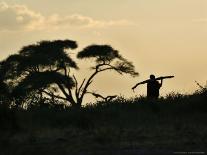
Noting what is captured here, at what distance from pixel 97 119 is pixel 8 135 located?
5.46 meters

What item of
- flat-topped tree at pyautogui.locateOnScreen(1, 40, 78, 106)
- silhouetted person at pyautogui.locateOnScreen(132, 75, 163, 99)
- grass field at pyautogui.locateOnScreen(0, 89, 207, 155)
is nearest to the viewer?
grass field at pyautogui.locateOnScreen(0, 89, 207, 155)

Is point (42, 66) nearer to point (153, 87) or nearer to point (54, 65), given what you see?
point (54, 65)

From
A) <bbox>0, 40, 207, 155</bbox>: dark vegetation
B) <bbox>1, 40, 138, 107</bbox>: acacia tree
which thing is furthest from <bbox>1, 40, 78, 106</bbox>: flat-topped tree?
<bbox>0, 40, 207, 155</bbox>: dark vegetation

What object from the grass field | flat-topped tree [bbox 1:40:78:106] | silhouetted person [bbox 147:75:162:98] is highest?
flat-topped tree [bbox 1:40:78:106]

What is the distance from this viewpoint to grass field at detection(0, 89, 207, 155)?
55.6 ft

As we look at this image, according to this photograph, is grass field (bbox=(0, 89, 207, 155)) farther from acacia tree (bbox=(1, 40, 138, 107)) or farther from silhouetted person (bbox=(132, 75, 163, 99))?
acacia tree (bbox=(1, 40, 138, 107))

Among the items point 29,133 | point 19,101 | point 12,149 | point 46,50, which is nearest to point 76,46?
point 46,50

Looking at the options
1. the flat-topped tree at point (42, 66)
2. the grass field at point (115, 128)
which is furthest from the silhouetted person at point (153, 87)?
the flat-topped tree at point (42, 66)

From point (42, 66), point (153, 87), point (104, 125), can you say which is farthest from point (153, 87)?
point (42, 66)

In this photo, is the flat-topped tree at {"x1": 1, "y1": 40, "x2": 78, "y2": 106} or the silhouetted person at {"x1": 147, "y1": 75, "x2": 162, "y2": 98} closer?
the silhouetted person at {"x1": 147, "y1": 75, "x2": 162, "y2": 98}

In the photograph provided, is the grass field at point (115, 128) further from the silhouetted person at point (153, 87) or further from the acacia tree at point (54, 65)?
the acacia tree at point (54, 65)

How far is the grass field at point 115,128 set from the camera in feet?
55.6

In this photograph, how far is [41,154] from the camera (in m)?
16.5

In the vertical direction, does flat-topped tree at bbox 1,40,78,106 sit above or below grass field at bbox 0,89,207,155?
above
